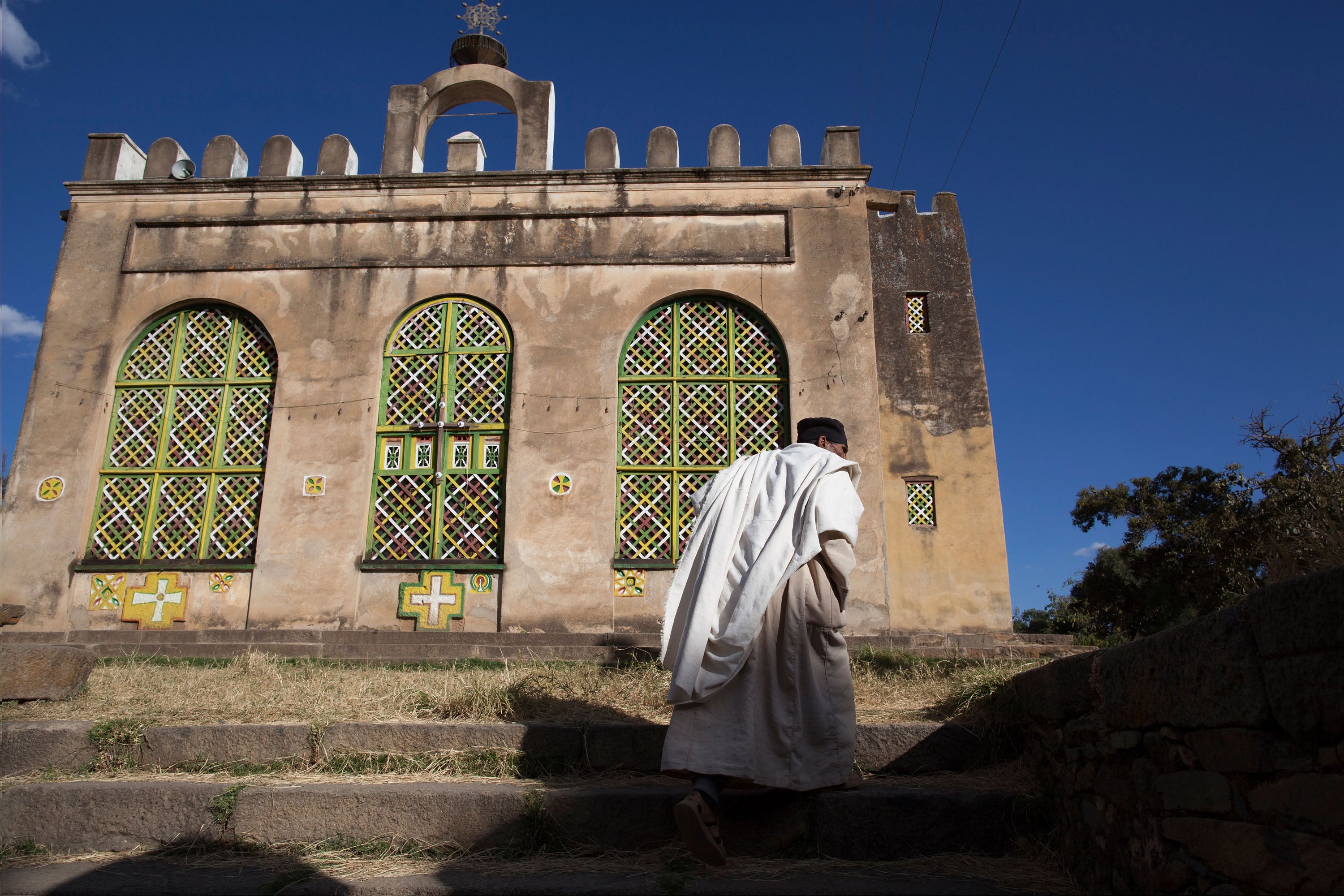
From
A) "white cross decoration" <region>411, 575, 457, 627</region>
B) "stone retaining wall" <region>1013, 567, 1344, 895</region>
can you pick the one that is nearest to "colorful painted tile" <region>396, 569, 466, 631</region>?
"white cross decoration" <region>411, 575, 457, 627</region>

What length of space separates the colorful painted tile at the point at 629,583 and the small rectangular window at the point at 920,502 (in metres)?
2.99

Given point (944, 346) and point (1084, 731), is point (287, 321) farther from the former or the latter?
point (1084, 731)

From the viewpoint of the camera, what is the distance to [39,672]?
4609 mm

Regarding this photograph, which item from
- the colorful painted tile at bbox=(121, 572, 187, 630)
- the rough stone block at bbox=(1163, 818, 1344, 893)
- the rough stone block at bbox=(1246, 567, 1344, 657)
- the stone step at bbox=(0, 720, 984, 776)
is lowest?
the rough stone block at bbox=(1163, 818, 1344, 893)

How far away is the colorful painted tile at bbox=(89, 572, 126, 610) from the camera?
8.34 m

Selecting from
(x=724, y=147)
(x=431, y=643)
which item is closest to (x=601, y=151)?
(x=724, y=147)

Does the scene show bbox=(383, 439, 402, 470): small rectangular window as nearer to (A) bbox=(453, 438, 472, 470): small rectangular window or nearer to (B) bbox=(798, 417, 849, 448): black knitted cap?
(A) bbox=(453, 438, 472, 470): small rectangular window

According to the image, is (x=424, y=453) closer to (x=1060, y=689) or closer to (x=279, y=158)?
(x=279, y=158)

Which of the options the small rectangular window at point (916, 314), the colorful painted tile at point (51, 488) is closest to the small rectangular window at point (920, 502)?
the small rectangular window at point (916, 314)

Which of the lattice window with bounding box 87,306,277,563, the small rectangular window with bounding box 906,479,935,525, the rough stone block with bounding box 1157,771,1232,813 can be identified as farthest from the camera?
the small rectangular window with bounding box 906,479,935,525

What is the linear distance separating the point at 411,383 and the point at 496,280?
1.39 m

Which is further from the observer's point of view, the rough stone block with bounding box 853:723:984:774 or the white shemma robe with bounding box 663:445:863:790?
the rough stone block with bounding box 853:723:984:774

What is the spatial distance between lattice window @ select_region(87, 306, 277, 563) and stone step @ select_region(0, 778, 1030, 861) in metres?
5.33

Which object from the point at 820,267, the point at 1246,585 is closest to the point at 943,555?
the point at 820,267
